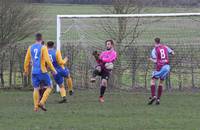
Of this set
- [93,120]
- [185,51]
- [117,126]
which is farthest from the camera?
[185,51]

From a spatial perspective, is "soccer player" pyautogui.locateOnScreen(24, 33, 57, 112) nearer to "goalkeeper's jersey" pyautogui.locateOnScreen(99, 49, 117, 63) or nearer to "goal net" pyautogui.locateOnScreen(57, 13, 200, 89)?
"goalkeeper's jersey" pyautogui.locateOnScreen(99, 49, 117, 63)

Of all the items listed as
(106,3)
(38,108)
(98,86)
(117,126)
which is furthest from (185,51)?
(117,126)

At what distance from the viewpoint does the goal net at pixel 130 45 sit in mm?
21734

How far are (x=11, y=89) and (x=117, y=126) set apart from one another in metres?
9.44

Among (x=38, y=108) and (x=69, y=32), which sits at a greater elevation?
(x=69, y=32)

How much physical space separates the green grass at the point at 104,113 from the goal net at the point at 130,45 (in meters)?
1.12

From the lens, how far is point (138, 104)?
18.3 meters

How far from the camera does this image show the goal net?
21.7 metres

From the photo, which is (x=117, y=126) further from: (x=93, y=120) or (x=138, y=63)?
(x=138, y=63)

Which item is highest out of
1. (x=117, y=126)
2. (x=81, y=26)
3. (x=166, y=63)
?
(x=81, y=26)

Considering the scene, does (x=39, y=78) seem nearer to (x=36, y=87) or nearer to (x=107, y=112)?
(x=36, y=87)

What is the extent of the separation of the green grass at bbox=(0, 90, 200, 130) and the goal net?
44.2 inches

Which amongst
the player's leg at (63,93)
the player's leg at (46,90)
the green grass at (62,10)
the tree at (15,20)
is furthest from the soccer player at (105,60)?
the green grass at (62,10)

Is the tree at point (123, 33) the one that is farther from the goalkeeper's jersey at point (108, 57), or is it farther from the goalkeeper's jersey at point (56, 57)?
the goalkeeper's jersey at point (56, 57)
